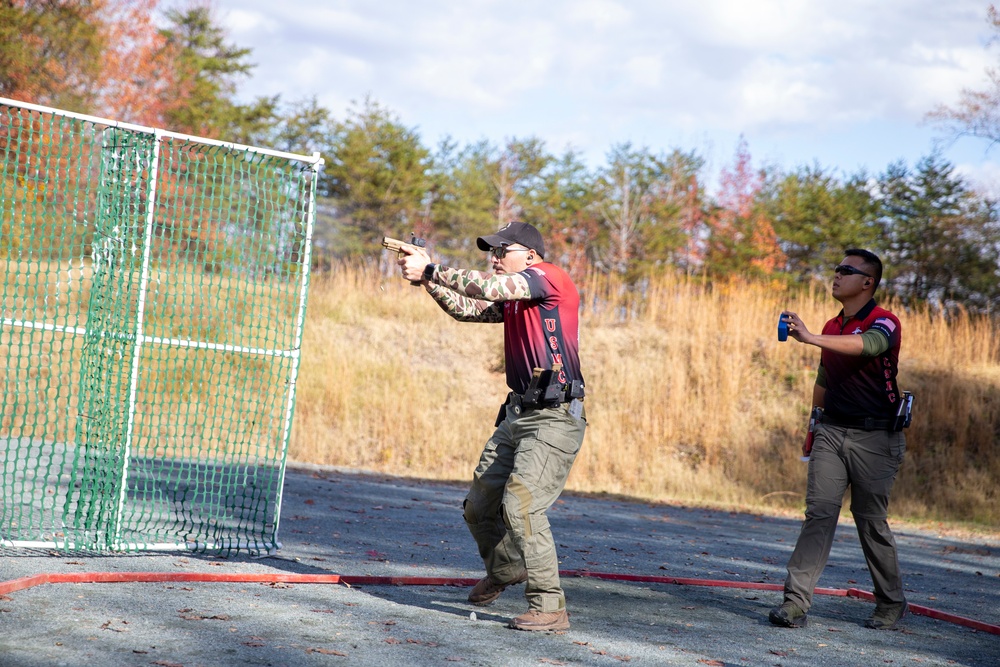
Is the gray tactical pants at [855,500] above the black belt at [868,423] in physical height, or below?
below

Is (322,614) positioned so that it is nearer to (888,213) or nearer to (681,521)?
(681,521)

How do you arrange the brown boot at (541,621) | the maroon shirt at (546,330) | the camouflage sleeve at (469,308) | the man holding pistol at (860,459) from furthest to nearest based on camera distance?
the man holding pistol at (860,459)
the camouflage sleeve at (469,308)
the maroon shirt at (546,330)
the brown boot at (541,621)

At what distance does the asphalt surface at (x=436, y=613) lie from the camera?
4.23 metres

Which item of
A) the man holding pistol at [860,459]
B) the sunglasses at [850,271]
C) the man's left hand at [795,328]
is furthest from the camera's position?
the sunglasses at [850,271]

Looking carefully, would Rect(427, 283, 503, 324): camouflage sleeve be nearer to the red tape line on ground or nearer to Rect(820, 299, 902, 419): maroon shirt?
the red tape line on ground

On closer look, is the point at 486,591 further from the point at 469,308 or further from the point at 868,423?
the point at 868,423

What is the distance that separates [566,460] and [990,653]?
2.55 meters

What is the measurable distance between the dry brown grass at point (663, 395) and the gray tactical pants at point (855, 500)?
28.7 ft

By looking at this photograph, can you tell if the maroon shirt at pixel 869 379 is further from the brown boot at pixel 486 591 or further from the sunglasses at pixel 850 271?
the brown boot at pixel 486 591

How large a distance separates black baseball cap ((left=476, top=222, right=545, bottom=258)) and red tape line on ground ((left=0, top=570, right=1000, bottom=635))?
223cm

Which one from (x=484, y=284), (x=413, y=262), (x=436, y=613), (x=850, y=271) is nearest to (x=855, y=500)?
(x=850, y=271)

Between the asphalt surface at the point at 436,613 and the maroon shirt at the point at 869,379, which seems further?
the maroon shirt at the point at 869,379

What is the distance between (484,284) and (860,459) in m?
2.56

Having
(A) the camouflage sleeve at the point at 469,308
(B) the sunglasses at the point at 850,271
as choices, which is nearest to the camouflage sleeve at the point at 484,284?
(A) the camouflage sleeve at the point at 469,308
